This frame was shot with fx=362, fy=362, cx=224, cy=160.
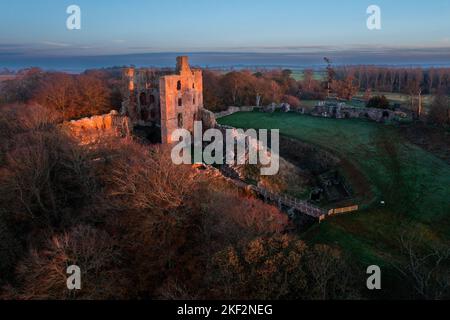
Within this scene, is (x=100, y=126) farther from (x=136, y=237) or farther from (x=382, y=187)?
(x=382, y=187)

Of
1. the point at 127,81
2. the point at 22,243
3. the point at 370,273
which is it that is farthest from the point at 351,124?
the point at 22,243

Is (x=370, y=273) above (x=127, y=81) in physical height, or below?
below

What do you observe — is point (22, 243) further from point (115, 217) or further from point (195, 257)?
point (195, 257)

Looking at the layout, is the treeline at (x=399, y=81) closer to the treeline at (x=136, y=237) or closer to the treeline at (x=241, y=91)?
the treeline at (x=241, y=91)

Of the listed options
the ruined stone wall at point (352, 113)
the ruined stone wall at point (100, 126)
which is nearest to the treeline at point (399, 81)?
the ruined stone wall at point (352, 113)

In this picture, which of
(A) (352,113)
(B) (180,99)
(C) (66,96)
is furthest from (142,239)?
(A) (352,113)
